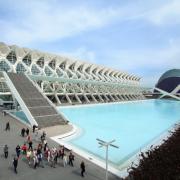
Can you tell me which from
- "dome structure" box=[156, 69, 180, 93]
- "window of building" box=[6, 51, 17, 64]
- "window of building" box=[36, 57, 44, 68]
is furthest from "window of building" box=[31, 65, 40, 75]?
"dome structure" box=[156, 69, 180, 93]

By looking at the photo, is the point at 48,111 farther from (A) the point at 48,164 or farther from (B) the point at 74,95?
(B) the point at 74,95

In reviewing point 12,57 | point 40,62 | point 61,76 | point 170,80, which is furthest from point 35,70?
point 170,80

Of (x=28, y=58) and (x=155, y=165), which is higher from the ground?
(x=28, y=58)

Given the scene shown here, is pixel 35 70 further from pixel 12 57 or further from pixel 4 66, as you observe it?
pixel 4 66

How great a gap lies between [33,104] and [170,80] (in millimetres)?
81686

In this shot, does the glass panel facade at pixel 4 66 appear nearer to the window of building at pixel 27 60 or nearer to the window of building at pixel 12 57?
the window of building at pixel 12 57

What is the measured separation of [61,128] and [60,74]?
3702cm

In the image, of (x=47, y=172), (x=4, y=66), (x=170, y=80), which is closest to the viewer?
(x=47, y=172)

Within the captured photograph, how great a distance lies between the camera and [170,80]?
96062 millimetres

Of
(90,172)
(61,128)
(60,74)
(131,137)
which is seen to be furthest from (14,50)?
(90,172)

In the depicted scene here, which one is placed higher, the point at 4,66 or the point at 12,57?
the point at 12,57

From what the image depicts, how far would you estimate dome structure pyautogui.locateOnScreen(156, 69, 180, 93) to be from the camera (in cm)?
9452

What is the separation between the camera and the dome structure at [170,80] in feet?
310

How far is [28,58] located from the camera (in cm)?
5100
